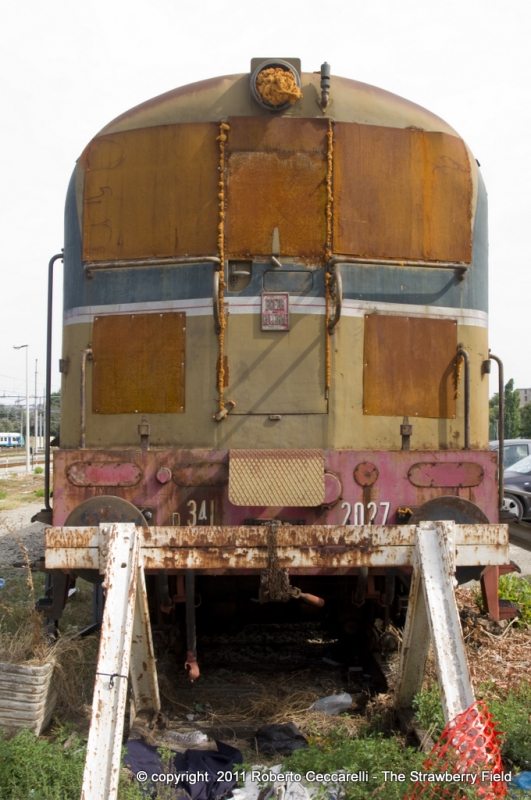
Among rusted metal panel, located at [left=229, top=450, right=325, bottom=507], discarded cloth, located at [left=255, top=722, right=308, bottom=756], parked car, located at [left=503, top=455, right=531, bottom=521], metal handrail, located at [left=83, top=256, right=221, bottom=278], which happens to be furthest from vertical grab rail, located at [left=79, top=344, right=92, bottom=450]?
parked car, located at [left=503, top=455, right=531, bottom=521]

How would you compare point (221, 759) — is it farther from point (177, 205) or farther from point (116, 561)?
point (177, 205)

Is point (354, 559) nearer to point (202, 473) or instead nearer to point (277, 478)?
point (277, 478)

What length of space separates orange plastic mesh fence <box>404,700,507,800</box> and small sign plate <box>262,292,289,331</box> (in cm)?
248

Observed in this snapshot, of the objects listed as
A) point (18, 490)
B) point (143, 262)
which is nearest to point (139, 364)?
point (143, 262)

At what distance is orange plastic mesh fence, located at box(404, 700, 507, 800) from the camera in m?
2.73

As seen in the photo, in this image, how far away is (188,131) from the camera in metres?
4.62

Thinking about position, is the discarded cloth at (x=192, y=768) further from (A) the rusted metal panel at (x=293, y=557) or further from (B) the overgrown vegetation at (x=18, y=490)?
(B) the overgrown vegetation at (x=18, y=490)

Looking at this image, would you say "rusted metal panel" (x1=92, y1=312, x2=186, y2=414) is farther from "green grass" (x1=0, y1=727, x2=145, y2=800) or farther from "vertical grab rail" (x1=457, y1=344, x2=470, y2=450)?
"green grass" (x1=0, y1=727, x2=145, y2=800)

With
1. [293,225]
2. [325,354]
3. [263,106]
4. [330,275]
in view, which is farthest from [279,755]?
[263,106]

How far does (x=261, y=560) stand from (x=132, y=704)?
1.13m

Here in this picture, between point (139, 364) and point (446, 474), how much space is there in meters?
2.04

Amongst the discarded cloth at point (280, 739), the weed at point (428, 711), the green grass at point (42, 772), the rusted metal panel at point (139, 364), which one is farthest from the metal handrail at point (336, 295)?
the green grass at point (42, 772)

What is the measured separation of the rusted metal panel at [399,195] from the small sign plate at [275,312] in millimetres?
477

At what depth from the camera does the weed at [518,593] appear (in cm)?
597
